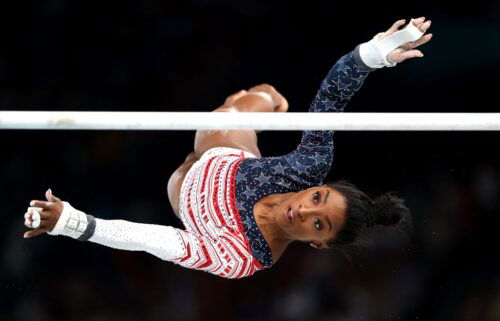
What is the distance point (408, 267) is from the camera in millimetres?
2818

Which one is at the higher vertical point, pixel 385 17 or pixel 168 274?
pixel 385 17

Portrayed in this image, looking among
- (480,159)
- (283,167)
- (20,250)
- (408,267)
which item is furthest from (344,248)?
(20,250)

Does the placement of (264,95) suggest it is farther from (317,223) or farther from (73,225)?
(73,225)

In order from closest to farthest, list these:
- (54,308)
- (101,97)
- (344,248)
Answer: (344,248) < (54,308) < (101,97)

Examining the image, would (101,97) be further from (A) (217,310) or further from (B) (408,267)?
(B) (408,267)

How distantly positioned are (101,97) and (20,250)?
2.17ft

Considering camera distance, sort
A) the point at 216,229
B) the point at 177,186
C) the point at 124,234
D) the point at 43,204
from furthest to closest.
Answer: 1. the point at 177,186
2. the point at 216,229
3. the point at 124,234
4. the point at 43,204

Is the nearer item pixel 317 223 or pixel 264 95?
→ pixel 317 223

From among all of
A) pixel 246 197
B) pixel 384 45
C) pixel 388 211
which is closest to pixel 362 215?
pixel 388 211

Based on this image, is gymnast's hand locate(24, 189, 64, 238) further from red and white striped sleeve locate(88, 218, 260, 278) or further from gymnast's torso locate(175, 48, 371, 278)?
gymnast's torso locate(175, 48, 371, 278)

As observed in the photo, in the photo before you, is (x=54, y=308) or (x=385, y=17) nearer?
(x=54, y=308)

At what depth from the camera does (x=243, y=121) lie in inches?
64.4

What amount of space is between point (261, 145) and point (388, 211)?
112 centimetres

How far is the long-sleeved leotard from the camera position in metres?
1.87
